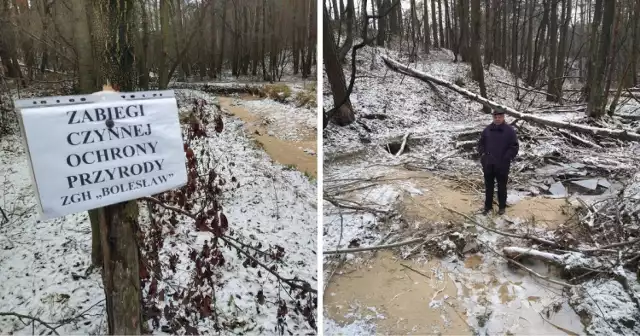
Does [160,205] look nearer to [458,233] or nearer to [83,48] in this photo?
[83,48]

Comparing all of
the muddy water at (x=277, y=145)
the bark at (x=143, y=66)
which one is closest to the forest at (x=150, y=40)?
the bark at (x=143, y=66)

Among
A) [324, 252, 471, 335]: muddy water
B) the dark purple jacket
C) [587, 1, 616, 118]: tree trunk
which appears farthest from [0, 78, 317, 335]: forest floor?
[587, 1, 616, 118]: tree trunk

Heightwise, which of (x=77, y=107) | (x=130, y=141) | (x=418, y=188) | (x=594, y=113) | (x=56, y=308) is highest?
(x=77, y=107)

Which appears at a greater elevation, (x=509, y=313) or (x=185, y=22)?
(x=185, y=22)

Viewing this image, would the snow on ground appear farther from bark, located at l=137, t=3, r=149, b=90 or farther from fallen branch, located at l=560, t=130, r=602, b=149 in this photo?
bark, located at l=137, t=3, r=149, b=90

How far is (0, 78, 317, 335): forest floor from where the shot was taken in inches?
118

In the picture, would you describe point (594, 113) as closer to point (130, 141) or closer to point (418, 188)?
point (418, 188)

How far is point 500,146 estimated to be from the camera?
359 centimetres

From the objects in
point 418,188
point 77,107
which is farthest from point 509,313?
point 77,107

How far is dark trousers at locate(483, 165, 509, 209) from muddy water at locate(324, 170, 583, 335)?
0.32 m

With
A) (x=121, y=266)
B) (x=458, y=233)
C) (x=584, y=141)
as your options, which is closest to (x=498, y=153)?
(x=458, y=233)

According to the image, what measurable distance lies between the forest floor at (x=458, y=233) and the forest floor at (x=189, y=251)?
0.58 m

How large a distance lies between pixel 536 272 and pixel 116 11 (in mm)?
2932

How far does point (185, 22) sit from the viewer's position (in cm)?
528
